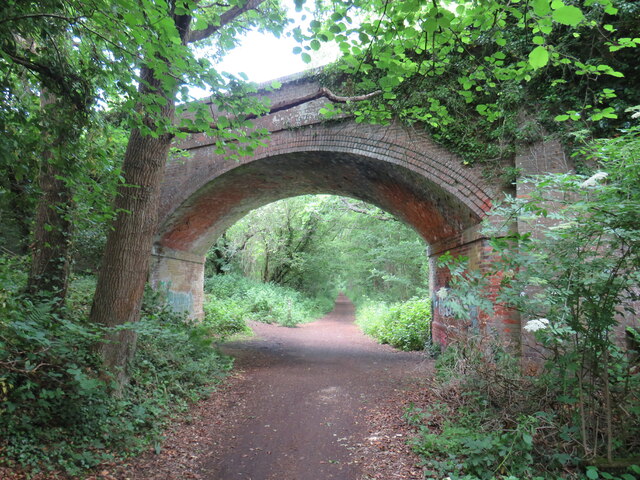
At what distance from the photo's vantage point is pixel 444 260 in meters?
3.41

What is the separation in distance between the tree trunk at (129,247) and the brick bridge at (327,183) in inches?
80.3

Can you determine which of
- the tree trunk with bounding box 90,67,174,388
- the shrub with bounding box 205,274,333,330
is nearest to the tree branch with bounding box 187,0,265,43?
the tree trunk with bounding box 90,67,174,388

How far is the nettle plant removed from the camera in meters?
2.81

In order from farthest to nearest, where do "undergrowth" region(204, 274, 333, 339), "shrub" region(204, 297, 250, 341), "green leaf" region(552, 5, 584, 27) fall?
"undergrowth" region(204, 274, 333, 339) < "shrub" region(204, 297, 250, 341) < "green leaf" region(552, 5, 584, 27)

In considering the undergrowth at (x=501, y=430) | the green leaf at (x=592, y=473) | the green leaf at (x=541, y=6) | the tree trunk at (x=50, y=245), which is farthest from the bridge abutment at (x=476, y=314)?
the tree trunk at (x=50, y=245)

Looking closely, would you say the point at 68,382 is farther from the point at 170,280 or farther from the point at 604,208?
the point at 170,280

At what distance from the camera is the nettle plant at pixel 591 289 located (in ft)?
9.21

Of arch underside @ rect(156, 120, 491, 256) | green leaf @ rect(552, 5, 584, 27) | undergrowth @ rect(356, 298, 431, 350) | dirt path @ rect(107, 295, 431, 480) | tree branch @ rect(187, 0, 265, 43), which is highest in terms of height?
tree branch @ rect(187, 0, 265, 43)

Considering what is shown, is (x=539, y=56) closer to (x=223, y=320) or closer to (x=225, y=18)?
(x=225, y=18)

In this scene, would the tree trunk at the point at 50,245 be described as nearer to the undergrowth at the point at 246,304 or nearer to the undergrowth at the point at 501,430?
the undergrowth at the point at 501,430

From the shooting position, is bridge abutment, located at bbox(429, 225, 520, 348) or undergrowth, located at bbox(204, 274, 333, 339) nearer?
bridge abutment, located at bbox(429, 225, 520, 348)

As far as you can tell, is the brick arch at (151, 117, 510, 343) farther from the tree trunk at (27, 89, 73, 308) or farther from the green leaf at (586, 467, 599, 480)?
the tree trunk at (27, 89, 73, 308)

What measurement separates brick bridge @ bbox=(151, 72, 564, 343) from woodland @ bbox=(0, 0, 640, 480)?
477 millimetres

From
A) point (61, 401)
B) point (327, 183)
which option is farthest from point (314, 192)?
point (61, 401)
